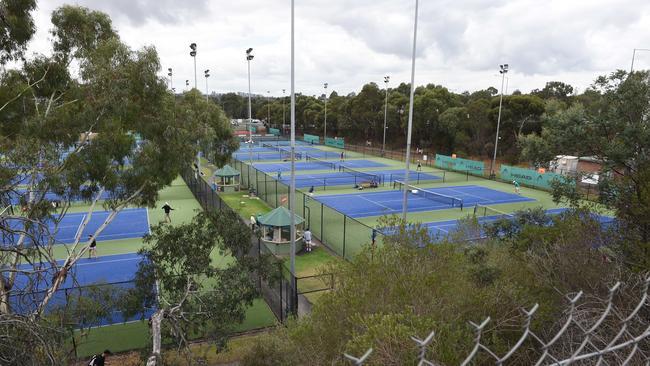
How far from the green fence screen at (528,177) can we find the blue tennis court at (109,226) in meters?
34.6

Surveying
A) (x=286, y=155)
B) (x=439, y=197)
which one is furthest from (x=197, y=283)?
(x=286, y=155)

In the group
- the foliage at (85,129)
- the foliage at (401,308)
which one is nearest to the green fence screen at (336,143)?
the foliage at (85,129)

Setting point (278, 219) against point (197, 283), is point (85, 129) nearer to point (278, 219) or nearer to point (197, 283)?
point (197, 283)

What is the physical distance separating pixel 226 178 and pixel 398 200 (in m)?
15.3

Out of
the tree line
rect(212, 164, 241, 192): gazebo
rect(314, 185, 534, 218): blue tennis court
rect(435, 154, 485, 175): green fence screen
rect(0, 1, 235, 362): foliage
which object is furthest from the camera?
the tree line

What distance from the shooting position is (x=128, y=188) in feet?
45.3

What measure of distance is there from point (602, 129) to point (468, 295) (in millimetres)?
12137

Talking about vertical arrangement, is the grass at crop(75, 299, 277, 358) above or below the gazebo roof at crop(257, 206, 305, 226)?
below

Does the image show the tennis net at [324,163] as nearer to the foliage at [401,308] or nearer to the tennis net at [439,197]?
the tennis net at [439,197]

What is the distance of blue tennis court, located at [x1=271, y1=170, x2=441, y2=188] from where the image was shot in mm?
41531

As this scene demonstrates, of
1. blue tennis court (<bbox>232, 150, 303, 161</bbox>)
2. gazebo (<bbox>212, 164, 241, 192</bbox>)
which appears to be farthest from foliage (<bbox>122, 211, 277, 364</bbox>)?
blue tennis court (<bbox>232, 150, 303, 161</bbox>)

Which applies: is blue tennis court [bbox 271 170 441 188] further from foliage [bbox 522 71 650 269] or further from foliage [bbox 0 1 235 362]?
foliage [bbox 0 1 235 362]

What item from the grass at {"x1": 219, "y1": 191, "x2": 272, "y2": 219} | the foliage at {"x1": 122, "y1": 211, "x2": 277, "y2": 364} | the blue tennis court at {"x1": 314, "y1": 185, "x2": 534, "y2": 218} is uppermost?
the foliage at {"x1": 122, "y1": 211, "x2": 277, "y2": 364}

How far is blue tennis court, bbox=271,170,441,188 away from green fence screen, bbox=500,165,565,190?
7.15m
